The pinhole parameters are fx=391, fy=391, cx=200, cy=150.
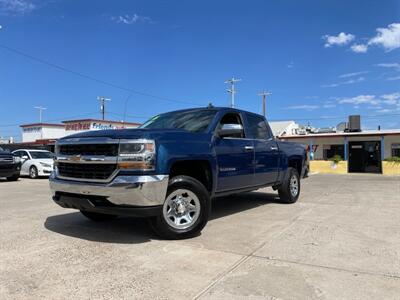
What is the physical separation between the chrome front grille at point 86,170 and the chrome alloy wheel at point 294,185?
16.8 feet

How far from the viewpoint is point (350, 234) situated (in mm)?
5902

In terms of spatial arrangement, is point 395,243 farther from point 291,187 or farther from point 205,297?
point 291,187

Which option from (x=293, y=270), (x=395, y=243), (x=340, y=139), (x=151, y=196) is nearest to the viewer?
(x=293, y=270)

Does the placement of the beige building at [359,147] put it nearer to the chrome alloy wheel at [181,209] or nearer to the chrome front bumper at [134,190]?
the chrome alloy wheel at [181,209]

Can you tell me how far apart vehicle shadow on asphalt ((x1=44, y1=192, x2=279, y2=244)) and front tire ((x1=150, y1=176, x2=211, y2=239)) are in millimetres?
328

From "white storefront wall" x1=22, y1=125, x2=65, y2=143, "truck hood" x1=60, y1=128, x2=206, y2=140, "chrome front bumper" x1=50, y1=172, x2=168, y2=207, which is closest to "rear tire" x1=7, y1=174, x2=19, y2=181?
"truck hood" x1=60, y1=128, x2=206, y2=140

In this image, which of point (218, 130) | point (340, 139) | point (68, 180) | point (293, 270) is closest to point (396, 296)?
point (293, 270)

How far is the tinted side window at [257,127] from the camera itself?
754 centimetres

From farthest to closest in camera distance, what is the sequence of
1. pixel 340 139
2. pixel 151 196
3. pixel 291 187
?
pixel 340 139
pixel 291 187
pixel 151 196

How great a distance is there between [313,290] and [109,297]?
6.24ft

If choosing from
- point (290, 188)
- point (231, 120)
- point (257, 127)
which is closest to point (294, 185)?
point (290, 188)

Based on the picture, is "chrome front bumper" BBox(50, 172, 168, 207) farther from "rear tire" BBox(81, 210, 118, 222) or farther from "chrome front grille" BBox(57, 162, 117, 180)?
"rear tire" BBox(81, 210, 118, 222)

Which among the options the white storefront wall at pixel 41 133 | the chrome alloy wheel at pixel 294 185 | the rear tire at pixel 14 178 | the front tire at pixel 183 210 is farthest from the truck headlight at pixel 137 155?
the white storefront wall at pixel 41 133

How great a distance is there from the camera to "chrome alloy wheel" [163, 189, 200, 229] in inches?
212
